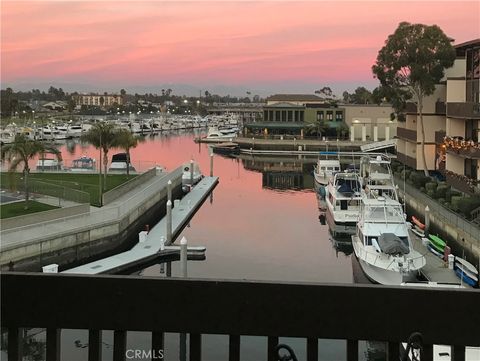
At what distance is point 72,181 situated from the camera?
35.1 metres

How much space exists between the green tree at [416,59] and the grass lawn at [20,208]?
83.9 feet

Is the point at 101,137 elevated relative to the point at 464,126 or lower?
lower

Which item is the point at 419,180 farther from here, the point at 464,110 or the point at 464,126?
the point at 464,110

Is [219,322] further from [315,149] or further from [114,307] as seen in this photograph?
[315,149]

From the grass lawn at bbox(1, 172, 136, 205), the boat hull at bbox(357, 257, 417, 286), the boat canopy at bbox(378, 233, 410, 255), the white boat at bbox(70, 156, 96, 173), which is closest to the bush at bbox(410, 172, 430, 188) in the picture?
the boat canopy at bbox(378, 233, 410, 255)

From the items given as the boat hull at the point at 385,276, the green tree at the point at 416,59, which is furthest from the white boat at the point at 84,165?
the boat hull at the point at 385,276

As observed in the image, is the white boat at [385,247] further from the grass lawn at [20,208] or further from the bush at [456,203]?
the grass lawn at [20,208]

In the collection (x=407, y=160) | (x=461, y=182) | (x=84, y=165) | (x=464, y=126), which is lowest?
(x=461, y=182)

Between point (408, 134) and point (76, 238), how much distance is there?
30.8 metres

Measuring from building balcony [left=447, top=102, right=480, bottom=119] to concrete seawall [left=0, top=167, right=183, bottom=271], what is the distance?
60.5 ft

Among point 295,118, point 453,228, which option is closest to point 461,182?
point 453,228

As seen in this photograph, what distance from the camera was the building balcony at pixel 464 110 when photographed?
31562 mm

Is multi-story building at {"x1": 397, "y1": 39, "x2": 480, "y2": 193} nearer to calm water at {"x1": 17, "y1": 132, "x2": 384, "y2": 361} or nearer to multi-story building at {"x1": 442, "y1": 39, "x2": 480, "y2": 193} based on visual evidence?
multi-story building at {"x1": 442, "y1": 39, "x2": 480, "y2": 193}

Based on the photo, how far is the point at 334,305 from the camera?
2.48 metres
